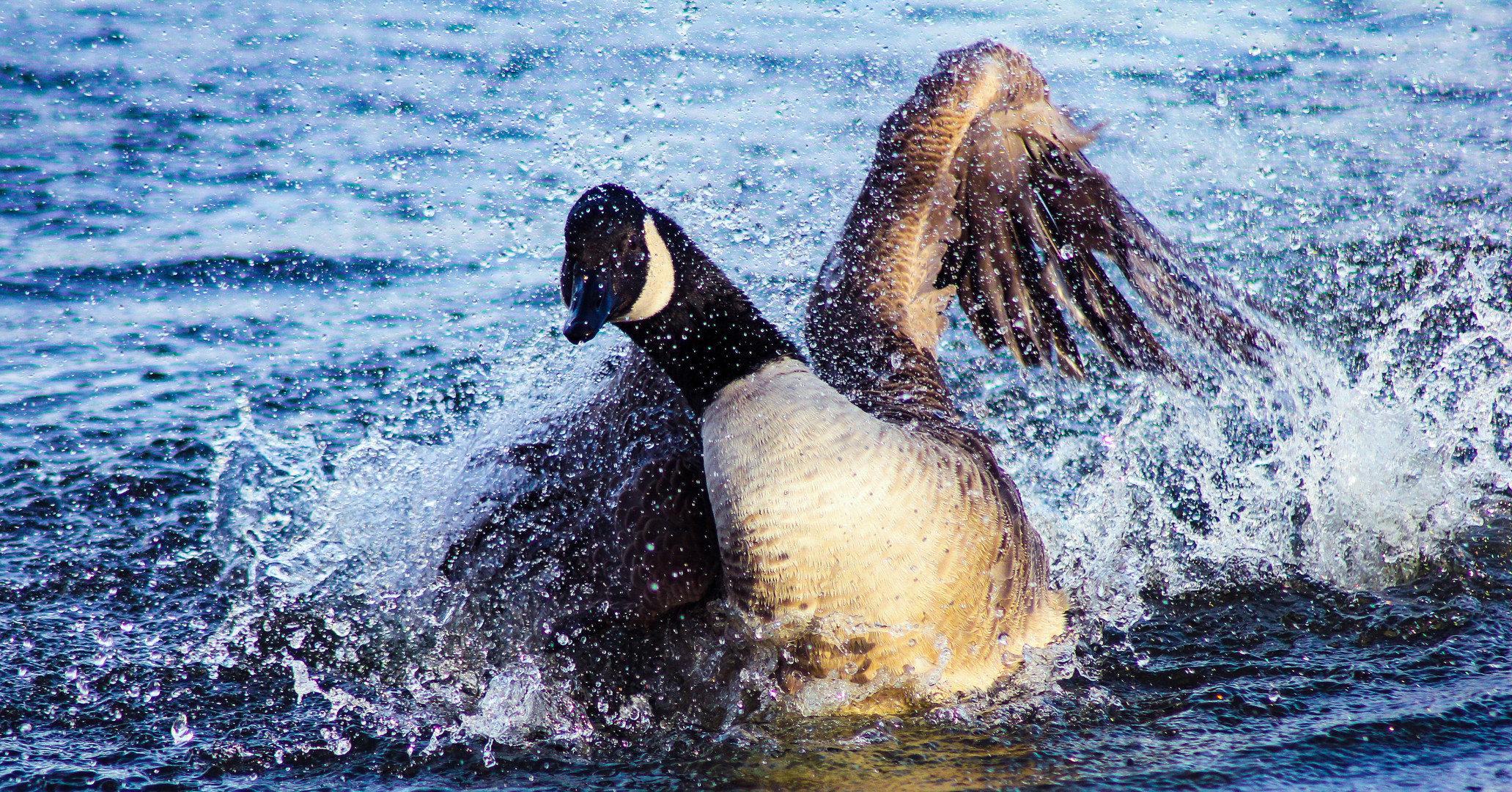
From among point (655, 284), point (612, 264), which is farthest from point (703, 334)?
point (612, 264)

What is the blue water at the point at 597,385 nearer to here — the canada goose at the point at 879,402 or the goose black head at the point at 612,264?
the canada goose at the point at 879,402

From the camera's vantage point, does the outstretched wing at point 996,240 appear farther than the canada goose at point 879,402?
Yes

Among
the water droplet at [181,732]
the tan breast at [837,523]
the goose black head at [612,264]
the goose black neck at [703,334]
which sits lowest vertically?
the water droplet at [181,732]

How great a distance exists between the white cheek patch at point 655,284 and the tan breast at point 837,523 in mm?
355

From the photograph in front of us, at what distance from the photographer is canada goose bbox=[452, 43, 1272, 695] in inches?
121

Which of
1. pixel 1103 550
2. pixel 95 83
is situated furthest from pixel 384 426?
pixel 95 83

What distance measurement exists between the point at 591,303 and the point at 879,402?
1423mm

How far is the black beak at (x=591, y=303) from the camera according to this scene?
3094 mm

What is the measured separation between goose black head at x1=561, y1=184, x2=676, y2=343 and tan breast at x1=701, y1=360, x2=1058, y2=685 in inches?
15.3

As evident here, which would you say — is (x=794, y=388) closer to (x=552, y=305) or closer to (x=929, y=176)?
(x=929, y=176)

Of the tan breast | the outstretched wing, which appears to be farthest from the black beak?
the outstretched wing

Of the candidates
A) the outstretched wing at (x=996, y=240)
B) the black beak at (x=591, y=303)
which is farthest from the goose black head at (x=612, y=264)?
the outstretched wing at (x=996, y=240)

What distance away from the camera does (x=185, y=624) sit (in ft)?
12.9

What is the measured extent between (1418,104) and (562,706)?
8842mm
